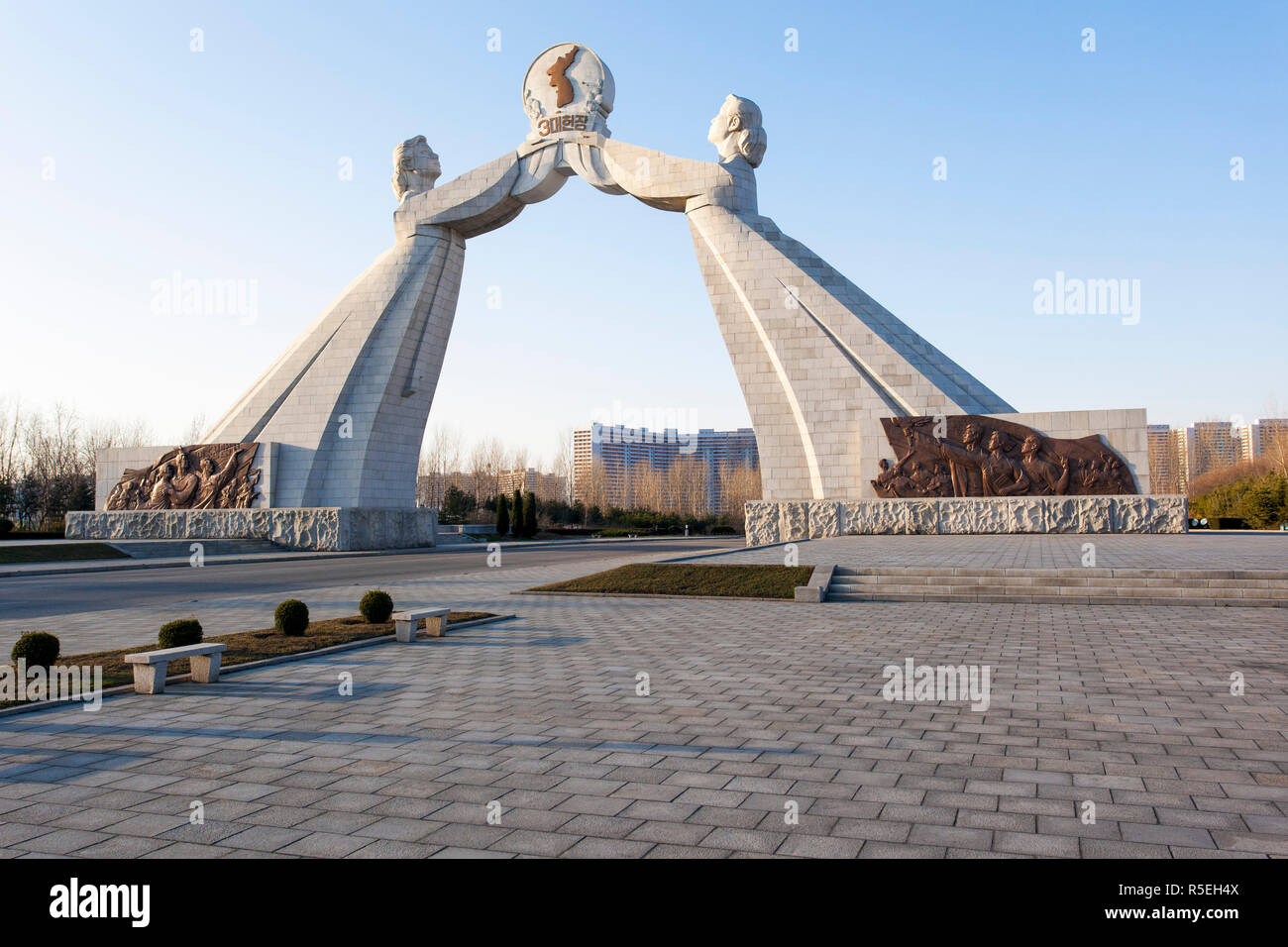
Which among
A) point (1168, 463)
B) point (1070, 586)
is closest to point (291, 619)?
point (1070, 586)

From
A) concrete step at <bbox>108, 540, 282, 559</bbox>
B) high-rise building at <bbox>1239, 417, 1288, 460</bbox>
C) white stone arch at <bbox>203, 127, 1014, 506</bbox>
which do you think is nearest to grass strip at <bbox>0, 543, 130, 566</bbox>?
concrete step at <bbox>108, 540, 282, 559</bbox>

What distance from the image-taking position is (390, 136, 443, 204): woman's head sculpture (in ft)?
88.4

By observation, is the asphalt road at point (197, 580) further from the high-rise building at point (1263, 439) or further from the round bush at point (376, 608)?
the high-rise building at point (1263, 439)

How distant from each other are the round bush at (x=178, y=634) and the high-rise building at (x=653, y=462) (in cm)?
5469

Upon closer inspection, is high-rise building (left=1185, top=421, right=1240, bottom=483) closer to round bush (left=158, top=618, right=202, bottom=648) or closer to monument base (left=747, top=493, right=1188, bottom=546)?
monument base (left=747, top=493, right=1188, bottom=546)

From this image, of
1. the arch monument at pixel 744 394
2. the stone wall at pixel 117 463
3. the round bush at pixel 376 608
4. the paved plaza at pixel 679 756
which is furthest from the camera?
the stone wall at pixel 117 463

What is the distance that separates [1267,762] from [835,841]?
92.2 inches

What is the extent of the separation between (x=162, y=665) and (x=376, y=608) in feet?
9.81

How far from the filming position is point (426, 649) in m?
7.64

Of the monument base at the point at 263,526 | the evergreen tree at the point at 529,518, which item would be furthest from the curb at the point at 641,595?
the evergreen tree at the point at 529,518

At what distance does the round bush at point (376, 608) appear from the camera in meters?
8.85

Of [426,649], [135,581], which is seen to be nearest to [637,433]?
[135,581]
